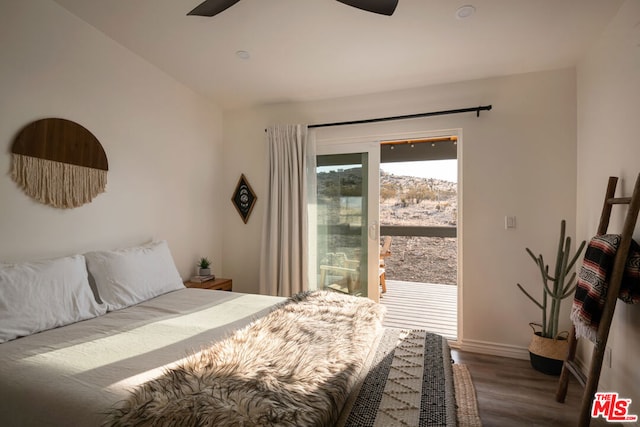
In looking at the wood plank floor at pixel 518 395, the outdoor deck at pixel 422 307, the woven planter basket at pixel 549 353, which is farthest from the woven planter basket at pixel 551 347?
the outdoor deck at pixel 422 307

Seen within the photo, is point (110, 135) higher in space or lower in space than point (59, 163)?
higher

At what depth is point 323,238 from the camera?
344 centimetres

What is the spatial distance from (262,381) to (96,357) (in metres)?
0.82

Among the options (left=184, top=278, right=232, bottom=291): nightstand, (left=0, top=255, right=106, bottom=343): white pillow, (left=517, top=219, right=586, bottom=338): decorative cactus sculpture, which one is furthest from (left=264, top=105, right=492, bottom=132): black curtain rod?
(left=0, top=255, right=106, bottom=343): white pillow

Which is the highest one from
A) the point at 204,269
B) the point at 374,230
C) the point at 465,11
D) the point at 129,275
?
the point at 465,11

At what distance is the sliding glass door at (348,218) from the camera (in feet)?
10.7

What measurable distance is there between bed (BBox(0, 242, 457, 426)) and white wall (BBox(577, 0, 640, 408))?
44.3 inches

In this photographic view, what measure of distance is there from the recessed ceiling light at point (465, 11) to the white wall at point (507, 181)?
0.97m

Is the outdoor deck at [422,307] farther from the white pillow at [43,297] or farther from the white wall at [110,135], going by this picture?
the white pillow at [43,297]

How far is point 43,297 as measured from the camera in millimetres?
1650

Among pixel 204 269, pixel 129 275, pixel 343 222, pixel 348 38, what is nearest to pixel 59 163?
pixel 129 275

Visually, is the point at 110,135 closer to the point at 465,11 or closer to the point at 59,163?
the point at 59,163

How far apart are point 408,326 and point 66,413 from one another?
311cm

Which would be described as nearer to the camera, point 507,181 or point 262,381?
point 262,381
